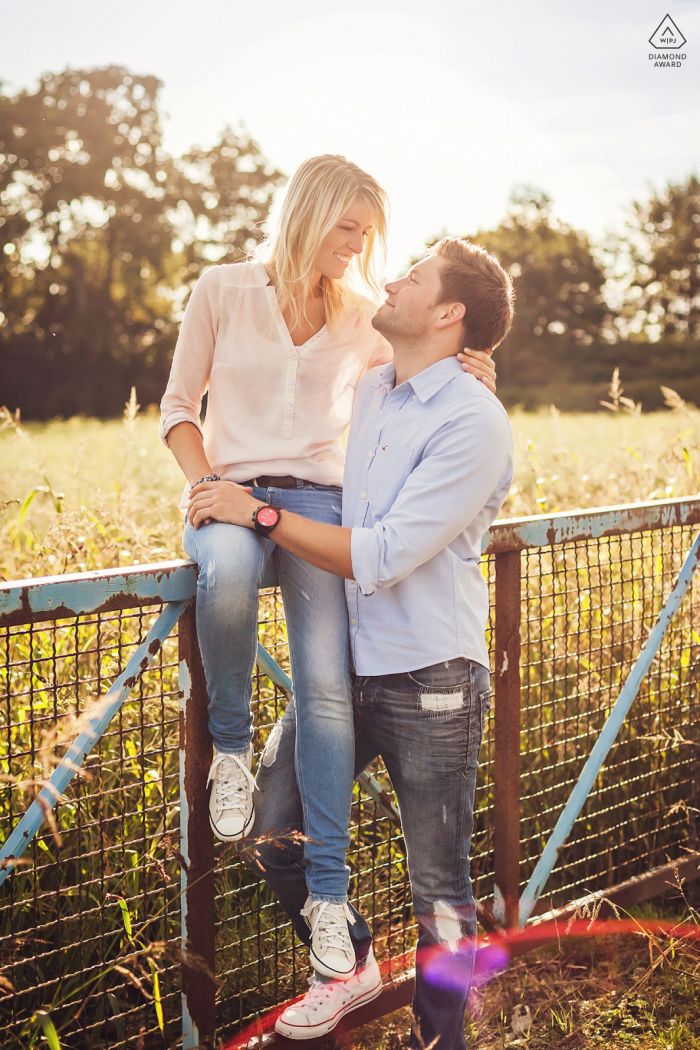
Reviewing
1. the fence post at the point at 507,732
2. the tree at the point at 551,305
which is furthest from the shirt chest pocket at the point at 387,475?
the tree at the point at 551,305

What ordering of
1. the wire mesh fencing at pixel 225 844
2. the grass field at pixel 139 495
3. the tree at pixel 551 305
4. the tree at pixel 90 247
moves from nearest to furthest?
the wire mesh fencing at pixel 225 844, the grass field at pixel 139 495, the tree at pixel 90 247, the tree at pixel 551 305

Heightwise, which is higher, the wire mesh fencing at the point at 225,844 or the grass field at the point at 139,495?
the grass field at the point at 139,495

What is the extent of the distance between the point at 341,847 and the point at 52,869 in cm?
111

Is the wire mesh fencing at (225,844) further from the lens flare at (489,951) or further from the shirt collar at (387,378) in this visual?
the shirt collar at (387,378)

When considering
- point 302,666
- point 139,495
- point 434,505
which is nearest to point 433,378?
point 434,505

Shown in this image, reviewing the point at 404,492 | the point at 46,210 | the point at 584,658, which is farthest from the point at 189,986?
the point at 46,210

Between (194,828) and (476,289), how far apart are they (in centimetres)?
145

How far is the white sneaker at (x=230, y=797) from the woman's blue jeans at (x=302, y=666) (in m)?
0.03

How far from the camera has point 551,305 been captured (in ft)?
171

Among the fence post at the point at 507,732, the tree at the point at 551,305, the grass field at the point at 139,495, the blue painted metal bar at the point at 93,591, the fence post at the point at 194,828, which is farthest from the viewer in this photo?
the tree at the point at 551,305

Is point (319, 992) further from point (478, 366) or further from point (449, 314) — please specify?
point (449, 314)

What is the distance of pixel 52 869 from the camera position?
2574 millimetres

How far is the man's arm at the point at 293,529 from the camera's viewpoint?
192 centimetres

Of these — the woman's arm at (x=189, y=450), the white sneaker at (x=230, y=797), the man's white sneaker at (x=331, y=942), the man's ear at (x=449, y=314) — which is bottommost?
the man's white sneaker at (x=331, y=942)
